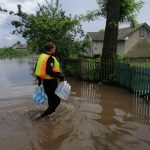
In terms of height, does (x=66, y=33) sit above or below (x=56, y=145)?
above

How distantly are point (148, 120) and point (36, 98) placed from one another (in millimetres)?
3061

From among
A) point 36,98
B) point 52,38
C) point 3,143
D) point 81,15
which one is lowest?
point 3,143

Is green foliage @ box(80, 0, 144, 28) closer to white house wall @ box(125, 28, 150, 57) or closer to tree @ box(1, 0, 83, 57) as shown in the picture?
tree @ box(1, 0, 83, 57)

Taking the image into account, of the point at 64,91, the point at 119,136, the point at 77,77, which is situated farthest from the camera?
the point at 77,77

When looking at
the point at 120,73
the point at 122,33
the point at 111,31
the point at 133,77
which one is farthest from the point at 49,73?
the point at 122,33

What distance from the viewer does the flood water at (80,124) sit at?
269 inches

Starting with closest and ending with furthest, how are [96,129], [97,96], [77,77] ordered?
[96,129] < [97,96] < [77,77]

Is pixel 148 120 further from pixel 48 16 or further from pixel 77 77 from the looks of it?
pixel 48 16

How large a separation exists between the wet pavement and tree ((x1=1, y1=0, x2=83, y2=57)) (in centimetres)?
865

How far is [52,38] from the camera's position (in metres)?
20.3

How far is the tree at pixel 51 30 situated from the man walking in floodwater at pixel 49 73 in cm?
1181

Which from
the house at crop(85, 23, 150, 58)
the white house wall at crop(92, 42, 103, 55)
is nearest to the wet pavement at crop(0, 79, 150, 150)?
the house at crop(85, 23, 150, 58)

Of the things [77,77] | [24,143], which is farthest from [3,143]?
[77,77]

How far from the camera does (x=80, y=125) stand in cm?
827
